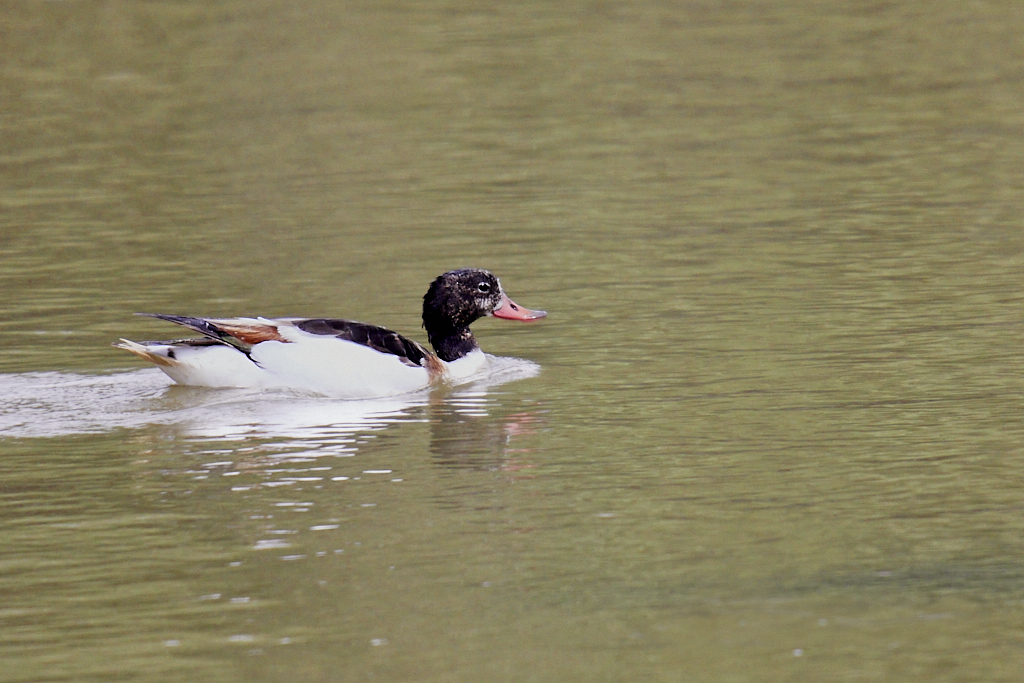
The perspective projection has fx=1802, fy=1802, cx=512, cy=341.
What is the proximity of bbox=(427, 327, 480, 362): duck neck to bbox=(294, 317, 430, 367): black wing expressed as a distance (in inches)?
29.7

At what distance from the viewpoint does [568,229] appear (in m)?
17.4

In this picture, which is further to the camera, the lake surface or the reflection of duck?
the reflection of duck

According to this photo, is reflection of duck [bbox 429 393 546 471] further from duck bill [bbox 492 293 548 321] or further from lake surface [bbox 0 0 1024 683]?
duck bill [bbox 492 293 548 321]

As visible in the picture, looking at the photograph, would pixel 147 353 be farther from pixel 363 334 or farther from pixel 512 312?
pixel 512 312

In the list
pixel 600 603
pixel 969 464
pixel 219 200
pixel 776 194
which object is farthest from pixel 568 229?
pixel 600 603

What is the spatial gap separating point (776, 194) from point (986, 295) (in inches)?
190

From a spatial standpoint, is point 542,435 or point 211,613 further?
point 542,435

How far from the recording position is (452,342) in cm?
1316

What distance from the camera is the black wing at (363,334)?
12117mm

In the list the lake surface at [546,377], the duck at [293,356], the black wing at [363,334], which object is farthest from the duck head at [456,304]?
the black wing at [363,334]

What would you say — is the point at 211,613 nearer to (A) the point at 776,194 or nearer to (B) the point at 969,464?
(B) the point at 969,464

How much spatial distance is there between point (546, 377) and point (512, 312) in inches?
41.2

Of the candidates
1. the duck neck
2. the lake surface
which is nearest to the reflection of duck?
the lake surface

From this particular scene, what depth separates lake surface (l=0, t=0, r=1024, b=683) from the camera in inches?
293
